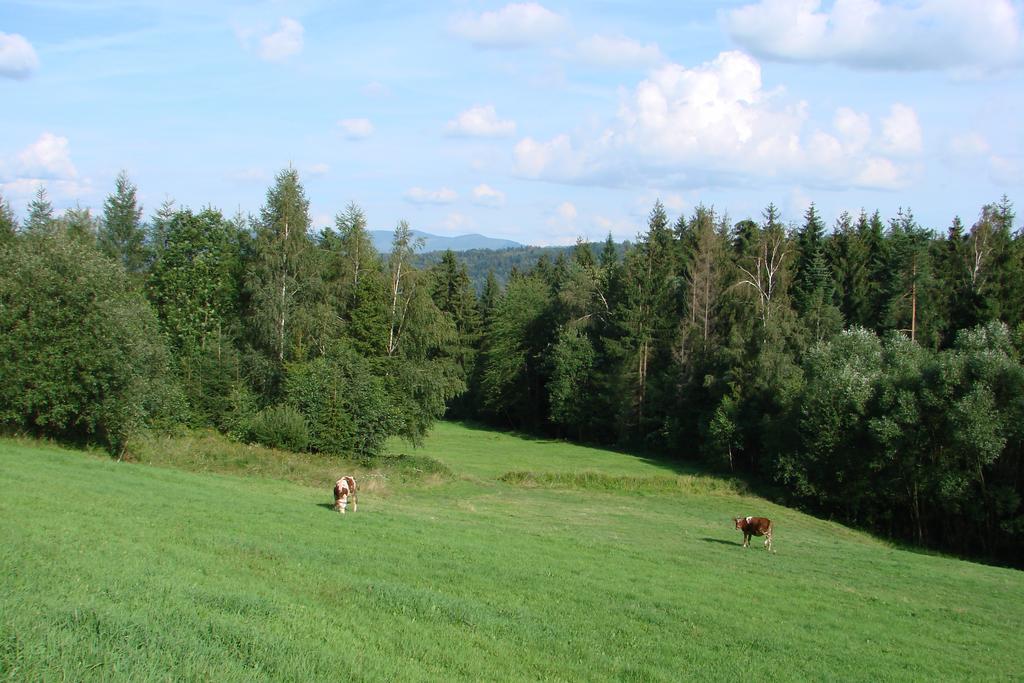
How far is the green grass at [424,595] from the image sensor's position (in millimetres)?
8938

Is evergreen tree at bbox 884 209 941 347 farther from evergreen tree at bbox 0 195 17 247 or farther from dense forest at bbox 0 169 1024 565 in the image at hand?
evergreen tree at bbox 0 195 17 247

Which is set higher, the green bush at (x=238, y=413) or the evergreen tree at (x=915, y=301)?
the evergreen tree at (x=915, y=301)

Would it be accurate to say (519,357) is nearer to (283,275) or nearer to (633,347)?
(633,347)

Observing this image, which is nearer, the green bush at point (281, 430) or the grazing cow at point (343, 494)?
the grazing cow at point (343, 494)

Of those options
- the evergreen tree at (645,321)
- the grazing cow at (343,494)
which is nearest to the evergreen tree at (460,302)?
the evergreen tree at (645,321)

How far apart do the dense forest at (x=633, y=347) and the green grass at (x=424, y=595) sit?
8.35 meters

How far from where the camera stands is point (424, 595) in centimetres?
1437

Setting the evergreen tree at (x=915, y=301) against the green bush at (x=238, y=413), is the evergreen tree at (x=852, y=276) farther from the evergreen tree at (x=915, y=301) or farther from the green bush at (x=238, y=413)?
the green bush at (x=238, y=413)

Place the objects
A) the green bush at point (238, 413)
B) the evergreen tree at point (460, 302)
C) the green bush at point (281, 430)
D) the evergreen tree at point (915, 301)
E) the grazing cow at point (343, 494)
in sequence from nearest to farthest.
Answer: the grazing cow at point (343, 494) → the green bush at point (281, 430) → the green bush at point (238, 413) → the evergreen tree at point (915, 301) → the evergreen tree at point (460, 302)

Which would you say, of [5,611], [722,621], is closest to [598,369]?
[722,621]

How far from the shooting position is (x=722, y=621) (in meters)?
15.9

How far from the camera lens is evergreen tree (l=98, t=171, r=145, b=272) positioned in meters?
61.4

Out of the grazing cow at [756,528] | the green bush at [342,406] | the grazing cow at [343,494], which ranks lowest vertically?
the grazing cow at [756,528]

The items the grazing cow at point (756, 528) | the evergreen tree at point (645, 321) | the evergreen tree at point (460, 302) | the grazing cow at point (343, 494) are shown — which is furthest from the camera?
the evergreen tree at point (460, 302)
